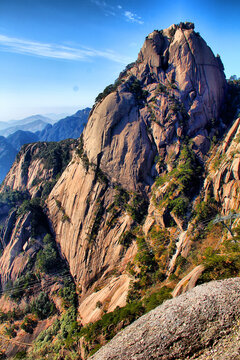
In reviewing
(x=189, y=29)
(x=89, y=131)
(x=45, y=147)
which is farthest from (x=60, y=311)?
(x=189, y=29)

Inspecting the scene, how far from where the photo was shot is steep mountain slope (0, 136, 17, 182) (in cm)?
17734

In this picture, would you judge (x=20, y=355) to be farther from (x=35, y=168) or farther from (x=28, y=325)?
(x=35, y=168)

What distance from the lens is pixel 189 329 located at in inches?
507

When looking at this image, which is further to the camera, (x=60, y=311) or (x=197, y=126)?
(x=197, y=126)

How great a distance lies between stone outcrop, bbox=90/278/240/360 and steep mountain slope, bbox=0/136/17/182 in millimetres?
190098

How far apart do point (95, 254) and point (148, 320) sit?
21.9 meters

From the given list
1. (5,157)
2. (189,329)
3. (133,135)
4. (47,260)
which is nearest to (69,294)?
(47,260)

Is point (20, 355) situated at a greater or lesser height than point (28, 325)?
lesser

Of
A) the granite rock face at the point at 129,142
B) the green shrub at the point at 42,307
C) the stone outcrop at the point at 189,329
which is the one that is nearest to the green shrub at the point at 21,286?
the green shrub at the point at 42,307

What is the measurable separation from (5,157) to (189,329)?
205 metres

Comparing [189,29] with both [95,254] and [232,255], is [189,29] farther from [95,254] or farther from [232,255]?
[95,254]

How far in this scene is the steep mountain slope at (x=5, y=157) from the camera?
582ft

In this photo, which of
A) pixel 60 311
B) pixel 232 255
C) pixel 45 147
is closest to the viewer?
pixel 232 255

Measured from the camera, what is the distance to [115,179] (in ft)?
131
